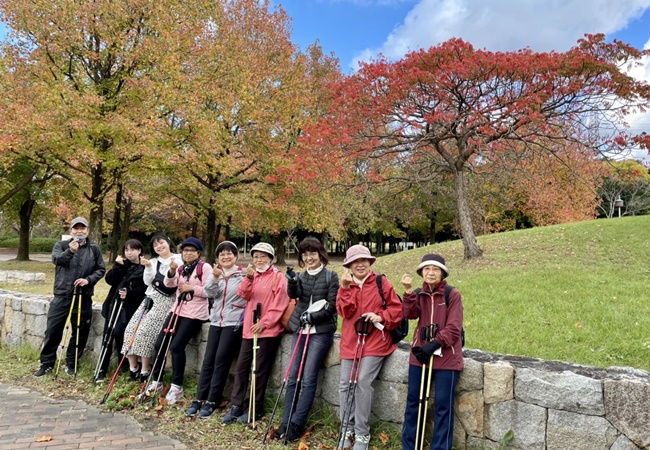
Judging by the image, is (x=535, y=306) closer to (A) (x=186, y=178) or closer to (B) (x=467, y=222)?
(B) (x=467, y=222)

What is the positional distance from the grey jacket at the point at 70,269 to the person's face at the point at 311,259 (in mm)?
2985

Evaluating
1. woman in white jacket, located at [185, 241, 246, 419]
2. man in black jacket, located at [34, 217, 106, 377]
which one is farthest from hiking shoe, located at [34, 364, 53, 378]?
woman in white jacket, located at [185, 241, 246, 419]

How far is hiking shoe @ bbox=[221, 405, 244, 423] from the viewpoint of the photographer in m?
4.00

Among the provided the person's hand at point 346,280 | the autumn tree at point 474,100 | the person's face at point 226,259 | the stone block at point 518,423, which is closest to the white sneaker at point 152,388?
the person's face at point 226,259

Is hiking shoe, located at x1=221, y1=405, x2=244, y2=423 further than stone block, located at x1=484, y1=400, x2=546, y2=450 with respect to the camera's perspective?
Yes

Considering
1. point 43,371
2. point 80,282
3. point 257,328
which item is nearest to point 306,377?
point 257,328

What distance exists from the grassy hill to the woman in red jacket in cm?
210

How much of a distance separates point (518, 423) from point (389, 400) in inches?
39.5

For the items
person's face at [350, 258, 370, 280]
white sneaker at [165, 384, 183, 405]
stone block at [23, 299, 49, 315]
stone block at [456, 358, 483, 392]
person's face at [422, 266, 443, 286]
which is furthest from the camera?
stone block at [23, 299, 49, 315]

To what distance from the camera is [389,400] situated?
360 cm

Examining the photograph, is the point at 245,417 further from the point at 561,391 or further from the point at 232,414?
the point at 561,391

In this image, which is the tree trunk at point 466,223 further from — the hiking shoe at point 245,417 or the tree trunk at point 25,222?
the tree trunk at point 25,222

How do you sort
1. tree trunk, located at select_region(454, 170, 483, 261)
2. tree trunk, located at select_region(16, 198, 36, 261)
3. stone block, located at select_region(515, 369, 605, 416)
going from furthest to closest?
tree trunk, located at select_region(16, 198, 36, 261) → tree trunk, located at select_region(454, 170, 483, 261) → stone block, located at select_region(515, 369, 605, 416)

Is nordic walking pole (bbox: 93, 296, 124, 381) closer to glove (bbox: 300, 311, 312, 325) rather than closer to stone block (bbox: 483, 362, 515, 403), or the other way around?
glove (bbox: 300, 311, 312, 325)
